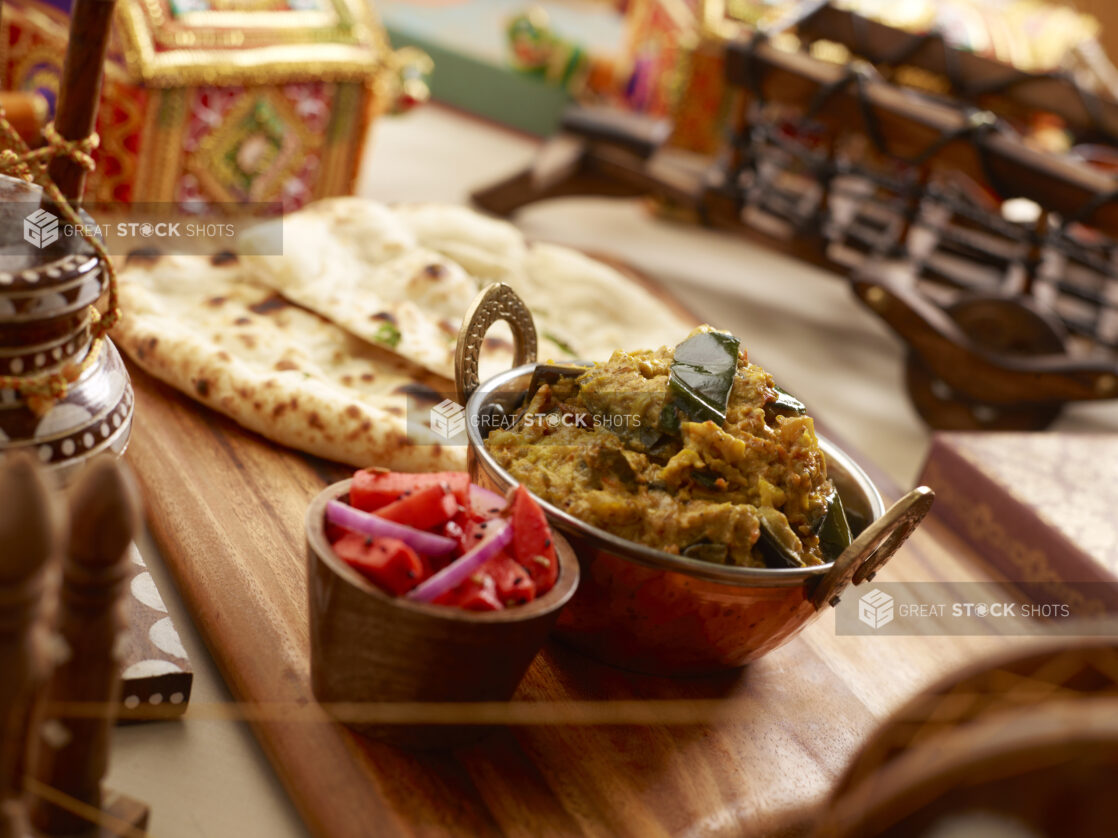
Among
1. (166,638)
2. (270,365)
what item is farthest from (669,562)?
(270,365)

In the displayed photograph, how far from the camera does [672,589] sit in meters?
1.17

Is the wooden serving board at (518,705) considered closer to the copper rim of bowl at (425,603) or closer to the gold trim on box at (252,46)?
the copper rim of bowl at (425,603)

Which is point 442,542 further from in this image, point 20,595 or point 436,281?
point 436,281

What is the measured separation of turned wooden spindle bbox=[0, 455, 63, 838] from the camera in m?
0.65

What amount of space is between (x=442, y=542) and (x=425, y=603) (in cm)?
7

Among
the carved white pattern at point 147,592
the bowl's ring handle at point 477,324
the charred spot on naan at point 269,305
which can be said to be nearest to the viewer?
the carved white pattern at point 147,592

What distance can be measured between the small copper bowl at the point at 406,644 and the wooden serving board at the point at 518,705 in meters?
0.05

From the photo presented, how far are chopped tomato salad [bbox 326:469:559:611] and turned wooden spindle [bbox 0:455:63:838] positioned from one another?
334 mm
